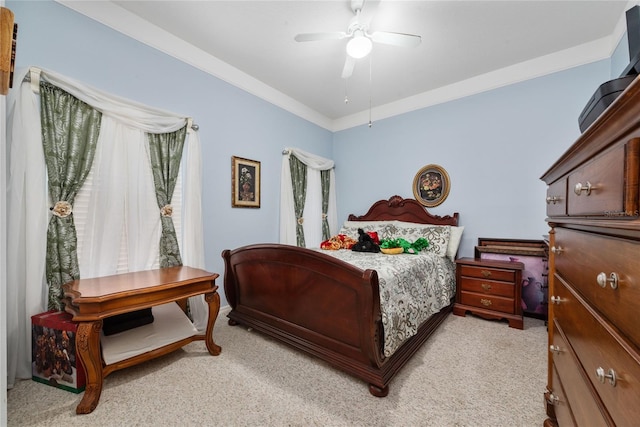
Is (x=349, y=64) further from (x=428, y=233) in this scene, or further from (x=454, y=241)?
(x=454, y=241)

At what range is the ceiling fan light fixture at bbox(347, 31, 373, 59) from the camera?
2031 mm

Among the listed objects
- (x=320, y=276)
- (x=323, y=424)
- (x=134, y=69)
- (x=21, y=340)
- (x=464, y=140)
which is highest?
(x=134, y=69)

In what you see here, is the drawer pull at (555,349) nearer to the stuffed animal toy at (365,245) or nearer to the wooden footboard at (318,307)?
the wooden footboard at (318,307)

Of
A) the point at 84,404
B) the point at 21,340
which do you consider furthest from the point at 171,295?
the point at 21,340

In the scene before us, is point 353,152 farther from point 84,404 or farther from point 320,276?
point 84,404

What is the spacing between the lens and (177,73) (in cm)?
261

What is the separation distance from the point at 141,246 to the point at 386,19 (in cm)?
304

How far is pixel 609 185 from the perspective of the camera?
24.1 inches

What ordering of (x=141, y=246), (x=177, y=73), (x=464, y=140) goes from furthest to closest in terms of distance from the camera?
A: 1. (x=464, y=140)
2. (x=177, y=73)
3. (x=141, y=246)

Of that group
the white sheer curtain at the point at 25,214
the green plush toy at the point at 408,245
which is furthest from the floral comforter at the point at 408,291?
the white sheer curtain at the point at 25,214

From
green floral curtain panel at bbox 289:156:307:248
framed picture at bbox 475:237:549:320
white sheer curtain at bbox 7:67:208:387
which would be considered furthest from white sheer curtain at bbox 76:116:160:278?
framed picture at bbox 475:237:549:320

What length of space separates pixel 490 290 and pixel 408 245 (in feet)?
3.07

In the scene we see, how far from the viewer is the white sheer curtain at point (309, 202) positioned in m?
3.67

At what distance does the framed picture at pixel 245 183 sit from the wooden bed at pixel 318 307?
91cm
